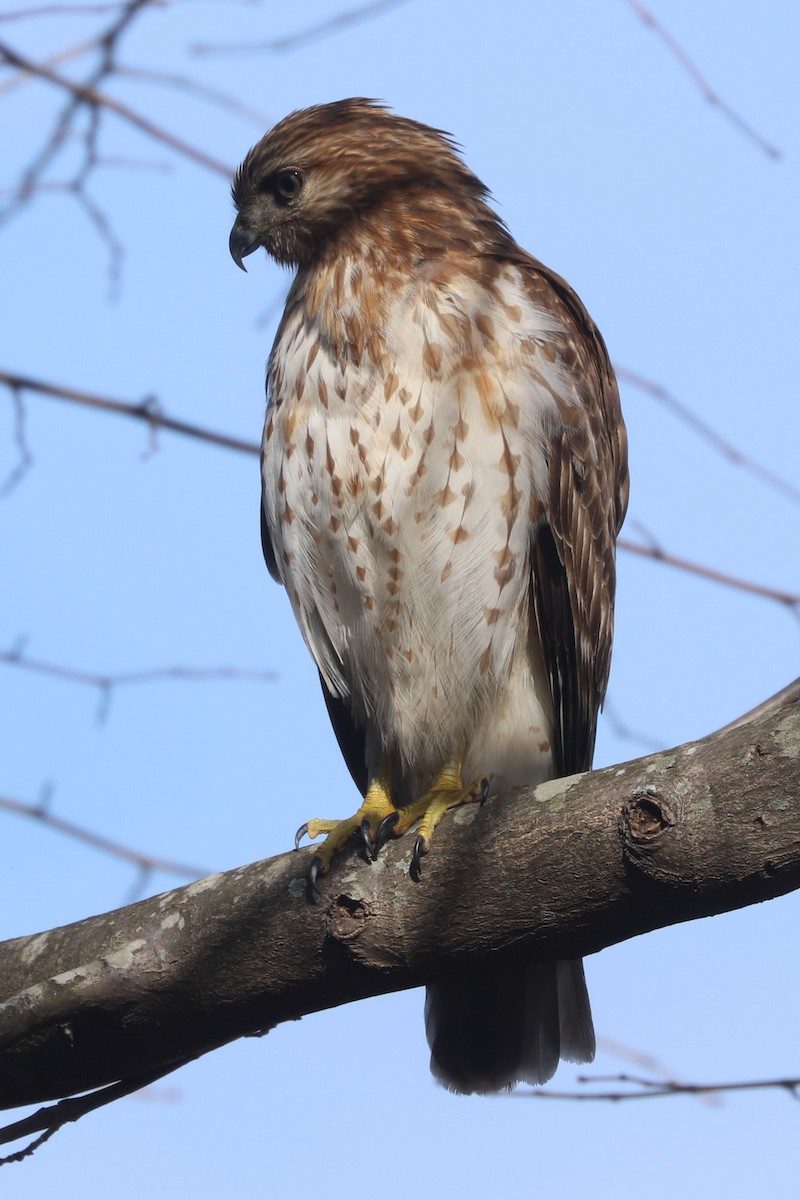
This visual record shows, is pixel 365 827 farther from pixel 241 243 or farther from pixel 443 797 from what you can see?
pixel 241 243

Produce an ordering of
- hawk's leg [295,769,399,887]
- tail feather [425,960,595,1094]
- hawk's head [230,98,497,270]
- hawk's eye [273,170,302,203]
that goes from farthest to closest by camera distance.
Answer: hawk's eye [273,170,302,203] < hawk's head [230,98,497,270] < tail feather [425,960,595,1094] < hawk's leg [295,769,399,887]

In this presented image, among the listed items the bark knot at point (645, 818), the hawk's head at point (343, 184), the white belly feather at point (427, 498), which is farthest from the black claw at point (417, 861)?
the hawk's head at point (343, 184)

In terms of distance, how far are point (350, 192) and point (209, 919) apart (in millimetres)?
2432

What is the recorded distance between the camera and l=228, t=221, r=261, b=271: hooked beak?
4.39m

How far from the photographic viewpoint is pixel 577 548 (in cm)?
382

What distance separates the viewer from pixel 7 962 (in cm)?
289

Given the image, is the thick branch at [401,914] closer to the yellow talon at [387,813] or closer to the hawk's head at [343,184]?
the yellow talon at [387,813]

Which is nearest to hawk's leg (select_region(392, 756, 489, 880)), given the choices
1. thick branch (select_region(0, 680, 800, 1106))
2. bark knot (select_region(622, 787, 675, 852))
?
thick branch (select_region(0, 680, 800, 1106))

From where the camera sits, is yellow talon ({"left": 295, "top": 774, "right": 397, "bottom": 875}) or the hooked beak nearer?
yellow talon ({"left": 295, "top": 774, "right": 397, "bottom": 875})

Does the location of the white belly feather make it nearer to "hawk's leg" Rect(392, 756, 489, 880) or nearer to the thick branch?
"hawk's leg" Rect(392, 756, 489, 880)

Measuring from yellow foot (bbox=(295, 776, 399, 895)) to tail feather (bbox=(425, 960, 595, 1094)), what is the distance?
1.46 ft

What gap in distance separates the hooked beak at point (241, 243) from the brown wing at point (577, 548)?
990 millimetres

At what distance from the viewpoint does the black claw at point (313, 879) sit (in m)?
2.74

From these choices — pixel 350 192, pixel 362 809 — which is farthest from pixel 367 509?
pixel 350 192
